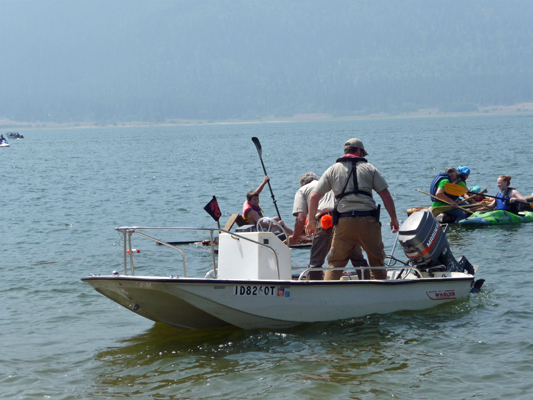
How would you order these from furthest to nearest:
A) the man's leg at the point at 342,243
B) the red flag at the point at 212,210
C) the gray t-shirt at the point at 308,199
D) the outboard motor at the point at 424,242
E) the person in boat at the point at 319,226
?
1. the red flag at the point at 212,210
2. the outboard motor at the point at 424,242
3. the gray t-shirt at the point at 308,199
4. the person in boat at the point at 319,226
5. the man's leg at the point at 342,243

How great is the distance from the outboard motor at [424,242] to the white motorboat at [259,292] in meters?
0.02

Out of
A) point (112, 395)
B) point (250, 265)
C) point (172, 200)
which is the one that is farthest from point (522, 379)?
point (172, 200)

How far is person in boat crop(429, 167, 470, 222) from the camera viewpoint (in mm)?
16906

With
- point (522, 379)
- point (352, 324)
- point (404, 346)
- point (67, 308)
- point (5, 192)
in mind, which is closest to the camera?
point (522, 379)

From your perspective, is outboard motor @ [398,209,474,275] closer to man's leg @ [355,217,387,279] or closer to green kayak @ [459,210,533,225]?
man's leg @ [355,217,387,279]

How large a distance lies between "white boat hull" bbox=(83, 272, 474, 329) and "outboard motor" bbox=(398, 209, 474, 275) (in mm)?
541

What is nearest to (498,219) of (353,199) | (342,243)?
(342,243)

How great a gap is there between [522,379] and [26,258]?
11.2m

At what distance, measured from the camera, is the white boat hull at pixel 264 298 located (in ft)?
26.2

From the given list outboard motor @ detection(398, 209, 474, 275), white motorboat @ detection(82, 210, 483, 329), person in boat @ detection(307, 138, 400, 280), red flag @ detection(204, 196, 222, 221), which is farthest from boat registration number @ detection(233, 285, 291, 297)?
red flag @ detection(204, 196, 222, 221)

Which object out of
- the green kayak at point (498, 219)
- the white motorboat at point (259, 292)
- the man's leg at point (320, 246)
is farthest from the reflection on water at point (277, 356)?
the green kayak at point (498, 219)

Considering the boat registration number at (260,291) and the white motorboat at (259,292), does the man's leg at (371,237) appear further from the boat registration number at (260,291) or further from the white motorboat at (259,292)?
the boat registration number at (260,291)

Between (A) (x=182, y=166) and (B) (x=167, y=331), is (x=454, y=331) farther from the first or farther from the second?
(A) (x=182, y=166)

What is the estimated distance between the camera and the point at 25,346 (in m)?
8.96
